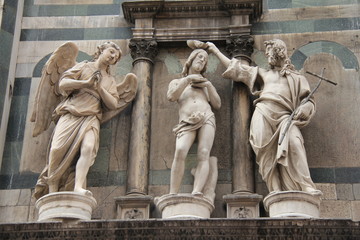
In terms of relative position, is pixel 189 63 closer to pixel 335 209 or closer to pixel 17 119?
pixel 17 119

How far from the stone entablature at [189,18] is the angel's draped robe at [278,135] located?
94 centimetres

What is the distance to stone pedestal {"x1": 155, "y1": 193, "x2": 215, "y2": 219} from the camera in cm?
909

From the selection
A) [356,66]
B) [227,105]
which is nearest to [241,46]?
[227,105]

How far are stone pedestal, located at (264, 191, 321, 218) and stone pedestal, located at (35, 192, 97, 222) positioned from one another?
6.93ft

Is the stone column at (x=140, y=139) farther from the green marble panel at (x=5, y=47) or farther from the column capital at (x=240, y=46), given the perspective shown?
the green marble panel at (x=5, y=47)

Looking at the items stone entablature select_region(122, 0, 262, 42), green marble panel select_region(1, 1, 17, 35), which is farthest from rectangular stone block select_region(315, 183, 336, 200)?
green marble panel select_region(1, 1, 17, 35)

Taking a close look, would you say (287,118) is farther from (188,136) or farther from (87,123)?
(87,123)

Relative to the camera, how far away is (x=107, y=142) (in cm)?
1045

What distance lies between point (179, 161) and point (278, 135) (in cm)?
122

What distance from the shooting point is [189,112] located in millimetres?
9883

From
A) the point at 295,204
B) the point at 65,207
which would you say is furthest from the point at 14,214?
the point at 295,204

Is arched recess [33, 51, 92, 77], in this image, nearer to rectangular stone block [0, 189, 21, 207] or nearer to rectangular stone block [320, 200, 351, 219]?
rectangular stone block [0, 189, 21, 207]

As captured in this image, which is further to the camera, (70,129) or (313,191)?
(70,129)

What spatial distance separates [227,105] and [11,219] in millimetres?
3123
